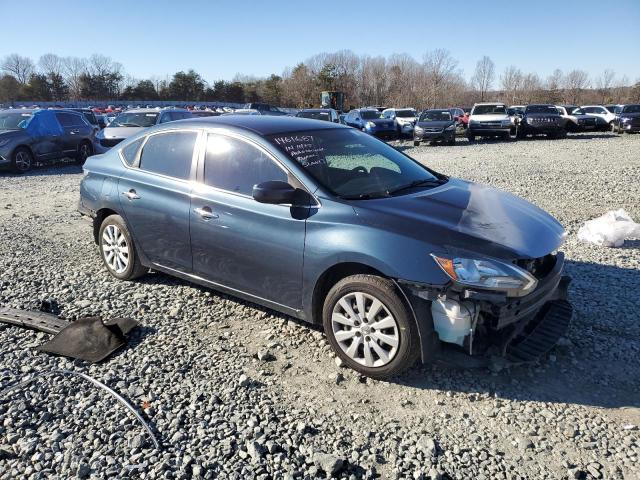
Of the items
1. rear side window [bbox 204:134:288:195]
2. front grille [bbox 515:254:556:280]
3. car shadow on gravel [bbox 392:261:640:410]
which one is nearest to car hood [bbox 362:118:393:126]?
rear side window [bbox 204:134:288:195]

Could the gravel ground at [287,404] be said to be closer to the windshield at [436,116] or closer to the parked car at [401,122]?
the windshield at [436,116]

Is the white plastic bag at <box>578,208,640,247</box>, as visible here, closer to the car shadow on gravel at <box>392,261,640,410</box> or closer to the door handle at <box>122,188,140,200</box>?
the car shadow on gravel at <box>392,261,640,410</box>

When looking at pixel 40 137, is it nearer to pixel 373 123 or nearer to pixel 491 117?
pixel 373 123

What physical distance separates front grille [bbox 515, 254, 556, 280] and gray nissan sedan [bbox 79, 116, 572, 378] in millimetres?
15

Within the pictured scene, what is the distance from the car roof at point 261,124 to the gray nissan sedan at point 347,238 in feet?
0.07

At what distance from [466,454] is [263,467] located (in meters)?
1.10

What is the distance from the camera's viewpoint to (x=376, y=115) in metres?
25.9

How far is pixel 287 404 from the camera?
320 centimetres

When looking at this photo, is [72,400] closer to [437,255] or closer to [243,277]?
[243,277]

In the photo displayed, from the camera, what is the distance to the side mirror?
3.60 m

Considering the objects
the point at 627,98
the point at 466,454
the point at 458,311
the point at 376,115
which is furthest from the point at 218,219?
the point at 627,98

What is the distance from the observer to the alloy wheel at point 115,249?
5113 mm

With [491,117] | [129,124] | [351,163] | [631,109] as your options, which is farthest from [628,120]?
[351,163]

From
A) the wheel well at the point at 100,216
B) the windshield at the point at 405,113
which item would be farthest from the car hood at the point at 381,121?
the wheel well at the point at 100,216
